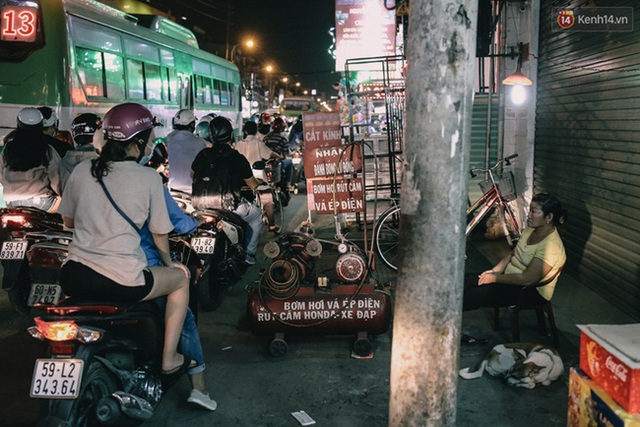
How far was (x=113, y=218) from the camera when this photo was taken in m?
3.64

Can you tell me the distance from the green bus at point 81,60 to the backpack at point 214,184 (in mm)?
4284

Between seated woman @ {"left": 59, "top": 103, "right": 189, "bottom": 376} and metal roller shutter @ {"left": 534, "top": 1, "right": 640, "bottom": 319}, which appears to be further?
metal roller shutter @ {"left": 534, "top": 1, "right": 640, "bottom": 319}

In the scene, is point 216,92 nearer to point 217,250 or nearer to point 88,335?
point 217,250

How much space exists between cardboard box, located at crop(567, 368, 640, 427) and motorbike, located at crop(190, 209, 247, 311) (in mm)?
3756

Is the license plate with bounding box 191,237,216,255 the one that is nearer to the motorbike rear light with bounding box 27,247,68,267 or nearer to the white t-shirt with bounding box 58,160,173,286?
the motorbike rear light with bounding box 27,247,68,267

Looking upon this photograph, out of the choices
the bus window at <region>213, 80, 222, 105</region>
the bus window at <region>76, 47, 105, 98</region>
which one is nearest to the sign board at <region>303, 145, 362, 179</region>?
the bus window at <region>76, 47, 105, 98</region>

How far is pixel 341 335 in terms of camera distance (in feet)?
18.4

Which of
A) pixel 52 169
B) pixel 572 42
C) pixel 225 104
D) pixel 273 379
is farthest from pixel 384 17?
pixel 273 379

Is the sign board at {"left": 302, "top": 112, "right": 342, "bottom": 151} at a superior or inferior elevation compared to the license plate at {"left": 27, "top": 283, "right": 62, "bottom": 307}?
superior

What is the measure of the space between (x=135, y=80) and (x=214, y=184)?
6961 mm

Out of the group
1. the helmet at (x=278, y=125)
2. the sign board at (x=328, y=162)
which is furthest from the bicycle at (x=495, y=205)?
the helmet at (x=278, y=125)

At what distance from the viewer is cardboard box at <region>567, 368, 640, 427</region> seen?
2.96 metres

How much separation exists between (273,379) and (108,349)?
1.57m

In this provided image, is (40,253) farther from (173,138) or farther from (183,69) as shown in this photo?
(183,69)
